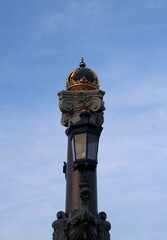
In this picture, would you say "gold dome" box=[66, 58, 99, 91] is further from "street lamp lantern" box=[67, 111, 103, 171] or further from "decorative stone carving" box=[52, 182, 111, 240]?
"street lamp lantern" box=[67, 111, 103, 171]

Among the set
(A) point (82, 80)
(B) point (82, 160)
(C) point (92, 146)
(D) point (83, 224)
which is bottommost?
(D) point (83, 224)

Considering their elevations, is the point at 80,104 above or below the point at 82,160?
above

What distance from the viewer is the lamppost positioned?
7332 millimetres

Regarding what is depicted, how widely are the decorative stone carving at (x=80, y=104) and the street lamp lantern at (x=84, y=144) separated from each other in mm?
4145

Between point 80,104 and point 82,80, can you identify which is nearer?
point 80,104

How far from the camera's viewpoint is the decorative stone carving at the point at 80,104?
11703 mm

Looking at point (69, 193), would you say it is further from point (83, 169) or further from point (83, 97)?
point (83, 169)

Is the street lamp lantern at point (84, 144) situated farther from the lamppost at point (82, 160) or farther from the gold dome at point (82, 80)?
the gold dome at point (82, 80)

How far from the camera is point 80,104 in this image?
462 inches

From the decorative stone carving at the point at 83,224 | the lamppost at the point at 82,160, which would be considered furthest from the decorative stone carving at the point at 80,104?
the decorative stone carving at the point at 83,224

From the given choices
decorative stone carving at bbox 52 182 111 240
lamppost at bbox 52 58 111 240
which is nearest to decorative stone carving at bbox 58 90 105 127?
lamppost at bbox 52 58 111 240

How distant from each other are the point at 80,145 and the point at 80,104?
446 centimetres

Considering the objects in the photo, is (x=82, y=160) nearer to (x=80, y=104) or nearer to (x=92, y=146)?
(x=92, y=146)

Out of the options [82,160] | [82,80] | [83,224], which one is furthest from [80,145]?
[82,80]
